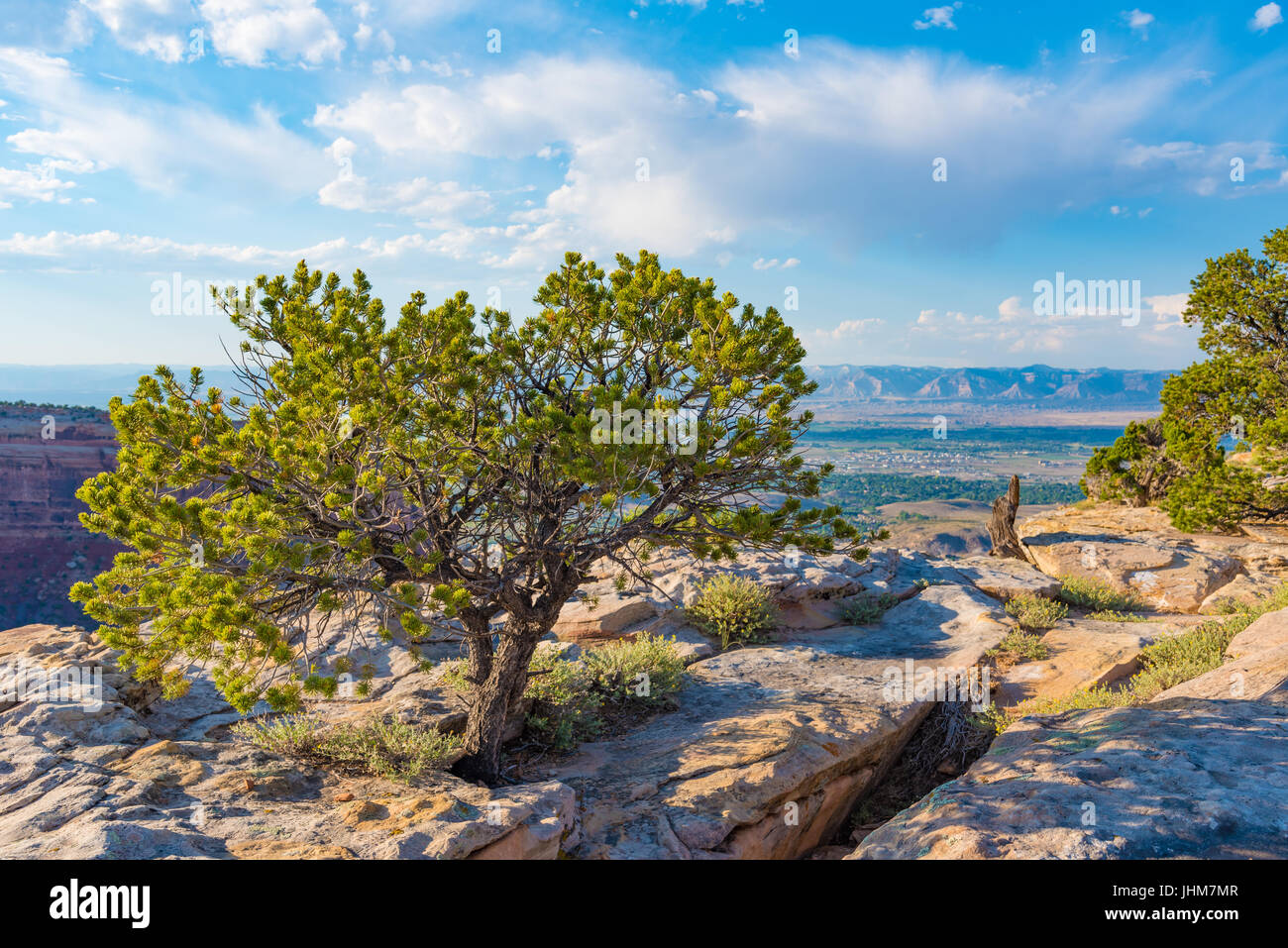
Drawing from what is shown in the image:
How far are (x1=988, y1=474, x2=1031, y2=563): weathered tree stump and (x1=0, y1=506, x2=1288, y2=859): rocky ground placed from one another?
5863mm

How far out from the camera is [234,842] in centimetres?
507

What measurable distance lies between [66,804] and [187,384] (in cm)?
362

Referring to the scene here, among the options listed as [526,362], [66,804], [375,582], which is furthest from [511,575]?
[66,804]

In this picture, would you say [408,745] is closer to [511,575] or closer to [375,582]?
[511,575]

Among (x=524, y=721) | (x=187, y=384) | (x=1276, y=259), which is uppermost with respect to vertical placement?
(x=1276, y=259)

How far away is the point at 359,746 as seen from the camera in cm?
735

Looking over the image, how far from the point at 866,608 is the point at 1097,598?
5363 mm

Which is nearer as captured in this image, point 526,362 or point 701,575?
point 526,362

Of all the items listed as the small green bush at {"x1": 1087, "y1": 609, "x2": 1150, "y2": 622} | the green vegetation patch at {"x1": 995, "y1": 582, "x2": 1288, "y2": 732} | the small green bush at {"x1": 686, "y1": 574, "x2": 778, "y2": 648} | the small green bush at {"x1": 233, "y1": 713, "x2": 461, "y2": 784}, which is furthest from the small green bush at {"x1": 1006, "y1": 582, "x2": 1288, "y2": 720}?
the small green bush at {"x1": 233, "y1": 713, "x2": 461, "y2": 784}

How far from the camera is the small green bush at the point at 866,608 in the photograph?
47.0 feet

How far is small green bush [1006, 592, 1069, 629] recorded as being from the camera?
13.1 meters

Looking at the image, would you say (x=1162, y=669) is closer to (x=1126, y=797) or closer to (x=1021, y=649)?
(x=1021, y=649)

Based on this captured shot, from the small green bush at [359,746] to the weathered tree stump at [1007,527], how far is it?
16904 millimetres

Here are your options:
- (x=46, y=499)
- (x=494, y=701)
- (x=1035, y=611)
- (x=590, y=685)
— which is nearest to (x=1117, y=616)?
(x=1035, y=611)
